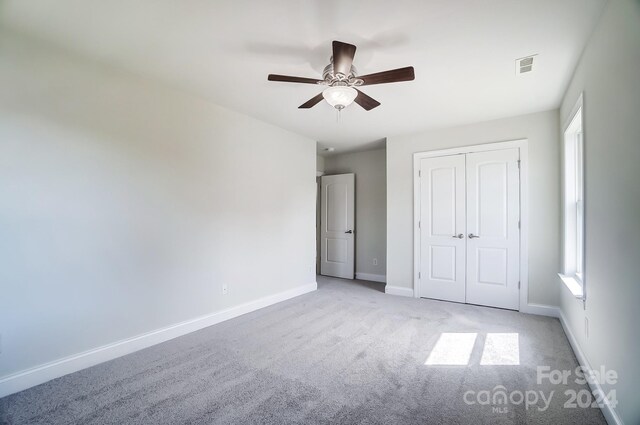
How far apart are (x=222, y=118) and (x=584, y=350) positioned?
415 cm

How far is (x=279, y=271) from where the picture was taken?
4332 millimetres

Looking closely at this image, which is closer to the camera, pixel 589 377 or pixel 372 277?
pixel 589 377

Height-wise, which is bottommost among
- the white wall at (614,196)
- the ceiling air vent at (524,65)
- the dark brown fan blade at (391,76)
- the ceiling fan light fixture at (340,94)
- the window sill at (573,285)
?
the window sill at (573,285)

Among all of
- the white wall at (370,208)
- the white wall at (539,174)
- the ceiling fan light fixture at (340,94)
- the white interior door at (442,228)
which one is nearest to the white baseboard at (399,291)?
the white interior door at (442,228)

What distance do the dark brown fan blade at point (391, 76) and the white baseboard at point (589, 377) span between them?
2.32m

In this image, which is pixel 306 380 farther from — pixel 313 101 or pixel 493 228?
pixel 493 228

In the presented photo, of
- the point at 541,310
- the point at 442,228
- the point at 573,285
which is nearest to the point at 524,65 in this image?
the point at 573,285

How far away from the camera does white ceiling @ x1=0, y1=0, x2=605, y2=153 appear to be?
1855mm

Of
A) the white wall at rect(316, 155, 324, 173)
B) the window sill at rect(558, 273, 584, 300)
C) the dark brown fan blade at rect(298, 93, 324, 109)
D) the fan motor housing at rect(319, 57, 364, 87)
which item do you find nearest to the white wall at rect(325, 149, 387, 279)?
the white wall at rect(316, 155, 324, 173)

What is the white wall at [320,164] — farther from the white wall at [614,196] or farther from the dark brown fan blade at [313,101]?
the white wall at [614,196]

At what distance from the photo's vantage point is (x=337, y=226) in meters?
6.04

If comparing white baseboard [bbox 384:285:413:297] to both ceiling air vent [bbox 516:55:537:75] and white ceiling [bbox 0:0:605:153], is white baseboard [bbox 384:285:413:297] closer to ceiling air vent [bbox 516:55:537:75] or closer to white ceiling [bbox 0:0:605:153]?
white ceiling [bbox 0:0:605:153]

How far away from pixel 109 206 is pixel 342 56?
230 cm

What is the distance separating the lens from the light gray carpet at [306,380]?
5.95 feet
